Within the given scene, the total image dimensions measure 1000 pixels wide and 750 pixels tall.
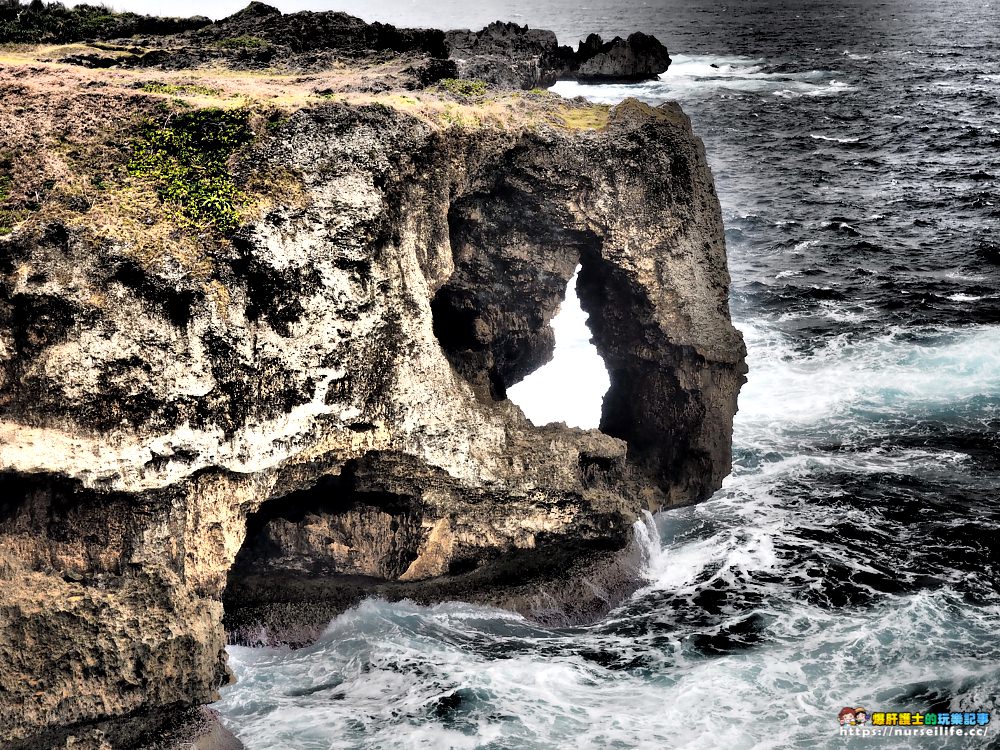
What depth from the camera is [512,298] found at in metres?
21.1

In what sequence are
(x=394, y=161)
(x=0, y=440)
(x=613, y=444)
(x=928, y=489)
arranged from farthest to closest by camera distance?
(x=928, y=489)
(x=613, y=444)
(x=394, y=161)
(x=0, y=440)

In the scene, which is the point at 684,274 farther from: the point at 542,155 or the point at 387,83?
the point at 387,83

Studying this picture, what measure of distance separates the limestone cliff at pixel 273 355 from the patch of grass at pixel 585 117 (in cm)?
8

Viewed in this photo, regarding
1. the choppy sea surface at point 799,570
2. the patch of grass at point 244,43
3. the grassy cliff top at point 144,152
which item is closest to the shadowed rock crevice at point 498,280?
the grassy cliff top at point 144,152

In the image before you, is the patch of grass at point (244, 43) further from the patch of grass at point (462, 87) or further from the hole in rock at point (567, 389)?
the hole in rock at point (567, 389)

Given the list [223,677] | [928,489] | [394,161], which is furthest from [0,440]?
[928,489]

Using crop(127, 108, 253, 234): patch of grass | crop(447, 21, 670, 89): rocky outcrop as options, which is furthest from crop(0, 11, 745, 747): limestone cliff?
crop(447, 21, 670, 89): rocky outcrop

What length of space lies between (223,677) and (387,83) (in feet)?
37.4

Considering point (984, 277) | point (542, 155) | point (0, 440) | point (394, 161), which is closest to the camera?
point (0, 440)

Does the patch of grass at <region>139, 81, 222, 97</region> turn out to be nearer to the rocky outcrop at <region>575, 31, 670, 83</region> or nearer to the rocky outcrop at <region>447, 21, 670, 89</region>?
the rocky outcrop at <region>447, 21, 670, 89</region>

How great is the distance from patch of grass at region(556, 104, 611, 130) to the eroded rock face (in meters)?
0.29

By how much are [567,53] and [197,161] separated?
191 feet

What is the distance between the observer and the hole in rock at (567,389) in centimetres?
2830

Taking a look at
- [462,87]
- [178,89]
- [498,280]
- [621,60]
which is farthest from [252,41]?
[621,60]
